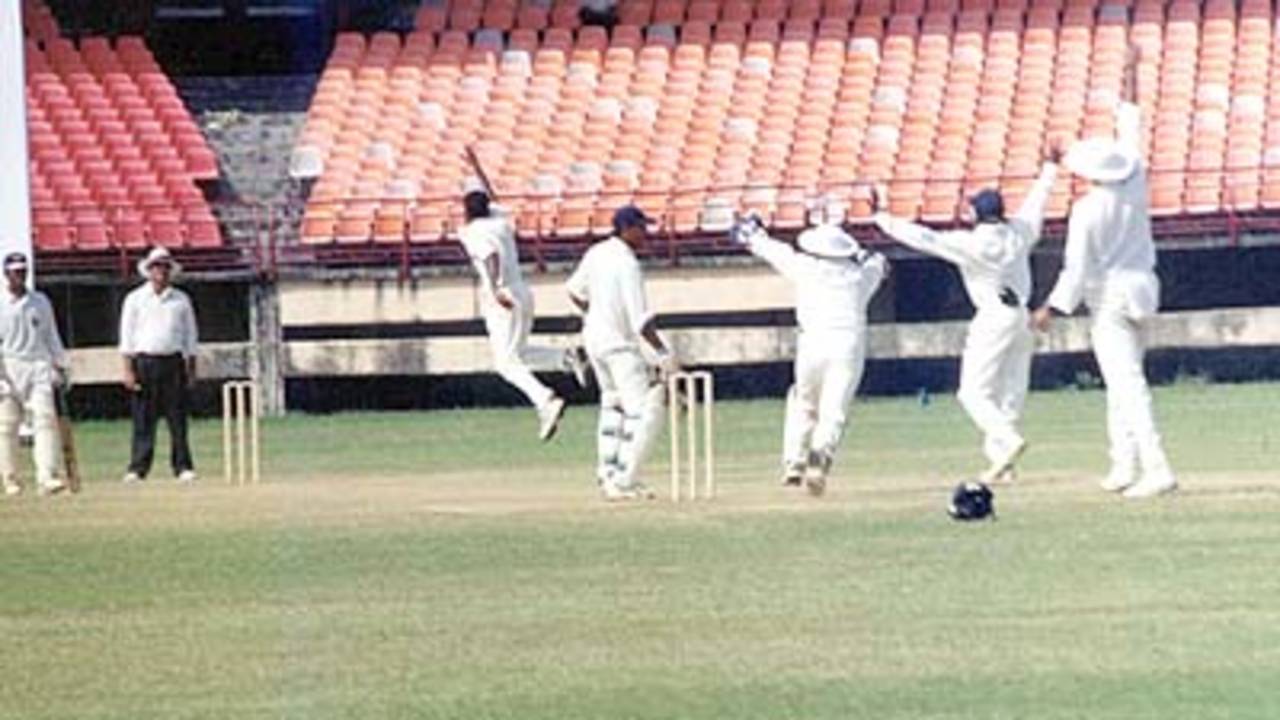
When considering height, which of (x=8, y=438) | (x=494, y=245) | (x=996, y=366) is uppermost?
(x=494, y=245)

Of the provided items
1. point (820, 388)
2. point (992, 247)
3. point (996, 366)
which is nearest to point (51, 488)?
point (820, 388)

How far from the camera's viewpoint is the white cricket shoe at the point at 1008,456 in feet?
87.9

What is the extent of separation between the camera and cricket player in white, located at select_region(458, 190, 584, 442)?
3088 centimetres

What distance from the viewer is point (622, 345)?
89.5ft

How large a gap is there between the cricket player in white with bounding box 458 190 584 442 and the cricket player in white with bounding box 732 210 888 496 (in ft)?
11.3

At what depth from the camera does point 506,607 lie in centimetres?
1852

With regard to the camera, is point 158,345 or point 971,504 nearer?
point 971,504

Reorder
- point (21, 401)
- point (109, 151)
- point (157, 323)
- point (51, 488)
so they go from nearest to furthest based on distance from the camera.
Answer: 1. point (51, 488)
2. point (21, 401)
3. point (157, 323)
4. point (109, 151)

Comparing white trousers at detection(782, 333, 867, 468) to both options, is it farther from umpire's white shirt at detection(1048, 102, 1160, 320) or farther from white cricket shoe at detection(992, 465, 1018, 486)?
umpire's white shirt at detection(1048, 102, 1160, 320)

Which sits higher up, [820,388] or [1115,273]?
[1115,273]

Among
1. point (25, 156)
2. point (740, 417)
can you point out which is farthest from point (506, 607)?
point (740, 417)

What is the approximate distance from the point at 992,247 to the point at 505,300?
538cm

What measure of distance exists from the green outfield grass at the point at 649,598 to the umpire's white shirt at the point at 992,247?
1.33m

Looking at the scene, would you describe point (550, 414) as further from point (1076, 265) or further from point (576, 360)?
point (1076, 265)
